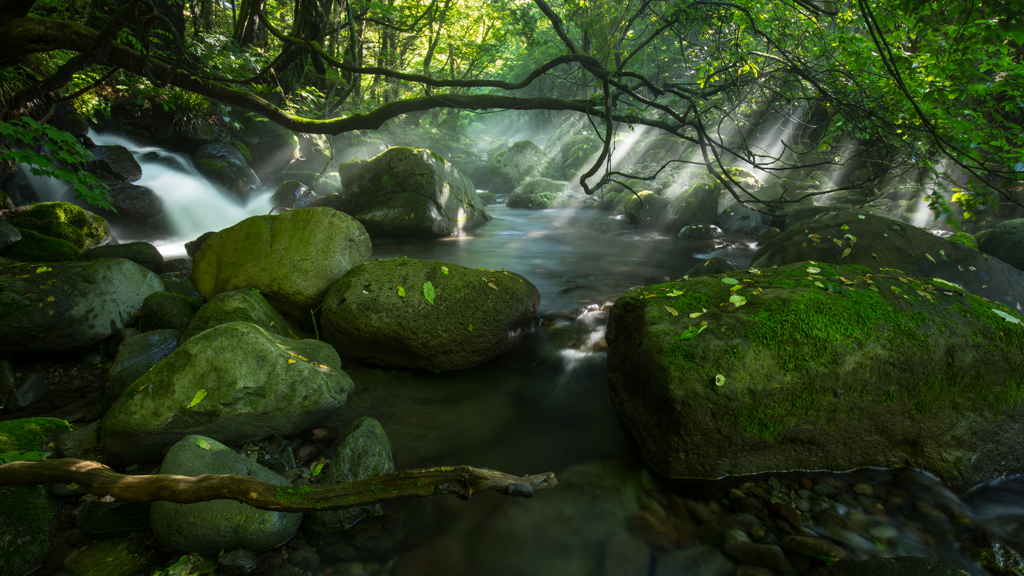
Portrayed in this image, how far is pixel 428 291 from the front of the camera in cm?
417

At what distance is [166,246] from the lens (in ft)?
29.7

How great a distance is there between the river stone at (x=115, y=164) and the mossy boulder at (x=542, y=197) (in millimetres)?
11941

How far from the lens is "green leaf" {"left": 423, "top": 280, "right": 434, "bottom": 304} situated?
4.15 meters

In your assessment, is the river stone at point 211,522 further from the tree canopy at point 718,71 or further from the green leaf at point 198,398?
the tree canopy at point 718,71

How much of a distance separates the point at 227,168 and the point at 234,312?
36.1 ft

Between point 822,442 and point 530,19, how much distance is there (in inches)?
729

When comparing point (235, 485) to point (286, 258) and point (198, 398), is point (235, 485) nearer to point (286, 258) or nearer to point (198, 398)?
point (198, 398)

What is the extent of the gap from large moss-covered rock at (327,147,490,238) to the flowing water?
5.51 m

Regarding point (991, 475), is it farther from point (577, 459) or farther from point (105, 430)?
point (105, 430)

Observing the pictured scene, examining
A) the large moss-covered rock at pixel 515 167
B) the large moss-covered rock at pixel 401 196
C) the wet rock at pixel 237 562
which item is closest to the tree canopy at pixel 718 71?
the large moss-covered rock at pixel 401 196

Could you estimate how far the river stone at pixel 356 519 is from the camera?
253 cm

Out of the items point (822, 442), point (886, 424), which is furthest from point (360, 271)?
point (886, 424)

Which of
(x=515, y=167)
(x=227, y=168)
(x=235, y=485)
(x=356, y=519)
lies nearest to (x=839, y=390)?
(x=356, y=519)

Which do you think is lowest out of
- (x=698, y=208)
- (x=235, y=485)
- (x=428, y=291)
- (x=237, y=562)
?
(x=237, y=562)
